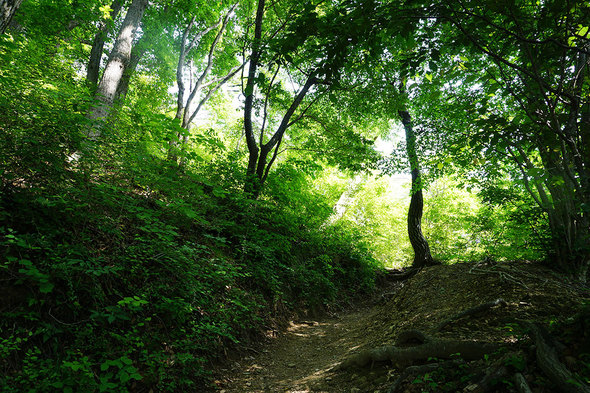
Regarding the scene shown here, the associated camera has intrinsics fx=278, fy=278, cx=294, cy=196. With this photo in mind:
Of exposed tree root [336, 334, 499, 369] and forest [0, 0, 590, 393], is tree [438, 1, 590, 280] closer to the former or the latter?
forest [0, 0, 590, 393]

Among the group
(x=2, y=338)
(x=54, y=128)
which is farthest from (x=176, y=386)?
Answer: (x=54, y=128)

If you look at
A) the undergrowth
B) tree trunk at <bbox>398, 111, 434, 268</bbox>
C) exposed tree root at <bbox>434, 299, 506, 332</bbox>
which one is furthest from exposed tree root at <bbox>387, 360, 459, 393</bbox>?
tree trunk at <bbox>398, 111, 434, 268</bbox>

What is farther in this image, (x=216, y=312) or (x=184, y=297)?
(x=216, y=312)

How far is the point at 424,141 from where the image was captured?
838 cm

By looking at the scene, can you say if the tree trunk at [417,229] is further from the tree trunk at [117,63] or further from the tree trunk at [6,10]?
the tree trunk at [6,10]

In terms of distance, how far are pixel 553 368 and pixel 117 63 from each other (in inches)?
339

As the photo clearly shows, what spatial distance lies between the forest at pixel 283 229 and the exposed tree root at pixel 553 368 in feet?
0.06

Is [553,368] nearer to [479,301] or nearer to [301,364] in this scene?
[479,301]

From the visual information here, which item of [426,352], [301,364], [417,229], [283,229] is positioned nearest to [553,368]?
[426,352]

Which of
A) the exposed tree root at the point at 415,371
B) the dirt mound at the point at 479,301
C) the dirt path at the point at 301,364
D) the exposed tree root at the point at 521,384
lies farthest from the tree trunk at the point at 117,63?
the exposed tree root at the point at 521,384

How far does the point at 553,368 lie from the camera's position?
1.98 metres

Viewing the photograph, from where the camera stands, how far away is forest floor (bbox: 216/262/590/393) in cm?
230

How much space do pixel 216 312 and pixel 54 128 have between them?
11.0 feet

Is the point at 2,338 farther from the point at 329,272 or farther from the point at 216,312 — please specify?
the point at 329,272
